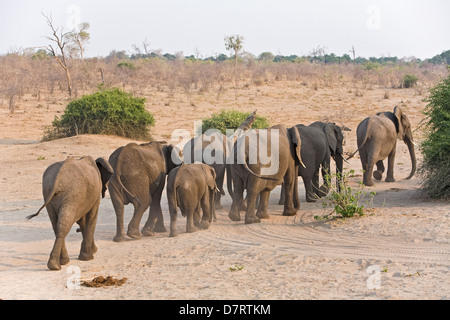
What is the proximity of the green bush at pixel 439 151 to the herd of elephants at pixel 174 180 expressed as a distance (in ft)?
5.81

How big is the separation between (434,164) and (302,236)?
11.4ft

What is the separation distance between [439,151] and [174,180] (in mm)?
4730

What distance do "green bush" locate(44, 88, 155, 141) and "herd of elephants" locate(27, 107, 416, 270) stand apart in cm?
942

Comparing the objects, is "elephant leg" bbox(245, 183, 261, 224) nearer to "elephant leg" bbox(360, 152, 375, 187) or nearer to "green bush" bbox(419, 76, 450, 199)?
"green bush" bbox(419, 76, 450, 199)


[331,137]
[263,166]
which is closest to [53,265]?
[263,166]

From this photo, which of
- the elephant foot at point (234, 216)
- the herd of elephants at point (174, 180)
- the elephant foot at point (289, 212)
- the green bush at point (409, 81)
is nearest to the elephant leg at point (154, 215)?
the herd of elephants at point (174, 180)

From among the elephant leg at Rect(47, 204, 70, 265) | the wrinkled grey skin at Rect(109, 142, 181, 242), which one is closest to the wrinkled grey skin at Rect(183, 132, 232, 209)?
the wrinkled grey skin at Rect(109, 142, 181, 242)

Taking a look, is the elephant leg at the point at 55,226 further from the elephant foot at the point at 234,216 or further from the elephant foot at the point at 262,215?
the elephant foot at the point at 262,215

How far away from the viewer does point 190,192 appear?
8.82 metres

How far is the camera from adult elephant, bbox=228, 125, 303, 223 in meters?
9.49

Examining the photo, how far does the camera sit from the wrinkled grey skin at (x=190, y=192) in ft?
28.8

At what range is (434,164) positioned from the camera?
10.8m

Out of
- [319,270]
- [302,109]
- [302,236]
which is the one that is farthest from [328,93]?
[319,270]
